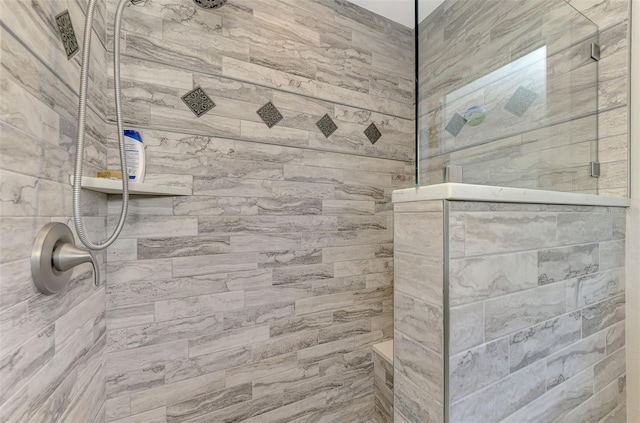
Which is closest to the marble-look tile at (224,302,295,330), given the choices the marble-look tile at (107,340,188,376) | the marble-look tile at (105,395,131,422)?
the marble-look tile at (107,340,188,376)

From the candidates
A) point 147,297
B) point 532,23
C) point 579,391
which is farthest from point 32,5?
point 579,391

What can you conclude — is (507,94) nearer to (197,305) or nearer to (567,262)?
(567,262)

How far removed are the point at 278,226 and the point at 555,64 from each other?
4.26 feet

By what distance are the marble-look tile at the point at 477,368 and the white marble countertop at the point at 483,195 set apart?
1.18ft

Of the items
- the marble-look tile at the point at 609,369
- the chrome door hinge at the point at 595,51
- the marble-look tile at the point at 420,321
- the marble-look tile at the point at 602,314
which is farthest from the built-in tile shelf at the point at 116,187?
the chrome door hinge at the point at 595,51

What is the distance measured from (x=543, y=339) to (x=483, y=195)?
50cm

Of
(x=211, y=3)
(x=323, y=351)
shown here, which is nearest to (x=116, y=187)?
(x=211, y=3)

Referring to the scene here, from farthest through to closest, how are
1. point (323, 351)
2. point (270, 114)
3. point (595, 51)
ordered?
point (323, 351), point (270, 114), point (595, 51)

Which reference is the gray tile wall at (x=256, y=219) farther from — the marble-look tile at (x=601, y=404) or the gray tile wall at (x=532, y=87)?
the marble-look tile at (x=601, y=404)

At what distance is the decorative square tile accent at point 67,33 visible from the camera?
2.17ft

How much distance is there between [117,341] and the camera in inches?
39.5

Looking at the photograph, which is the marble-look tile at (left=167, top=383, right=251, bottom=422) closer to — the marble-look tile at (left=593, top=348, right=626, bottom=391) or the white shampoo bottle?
the white shampoo bottle

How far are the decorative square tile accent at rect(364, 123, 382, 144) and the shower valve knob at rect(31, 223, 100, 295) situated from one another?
53.4 inches

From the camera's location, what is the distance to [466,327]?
2.01 ft
